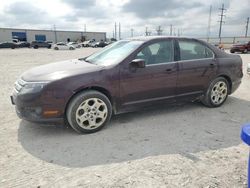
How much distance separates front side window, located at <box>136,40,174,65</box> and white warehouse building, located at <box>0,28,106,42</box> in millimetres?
67240

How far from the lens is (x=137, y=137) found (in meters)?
3.66

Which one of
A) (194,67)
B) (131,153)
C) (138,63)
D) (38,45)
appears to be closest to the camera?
(131,153)

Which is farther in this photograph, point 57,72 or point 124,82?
point 124,82

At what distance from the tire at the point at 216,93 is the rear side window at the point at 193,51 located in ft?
2.03

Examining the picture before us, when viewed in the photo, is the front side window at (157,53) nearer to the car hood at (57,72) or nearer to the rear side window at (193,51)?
the rear side window at (193,51)

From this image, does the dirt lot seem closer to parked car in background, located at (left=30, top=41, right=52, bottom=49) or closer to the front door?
the front door

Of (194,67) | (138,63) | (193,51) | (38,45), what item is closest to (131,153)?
(138,63)

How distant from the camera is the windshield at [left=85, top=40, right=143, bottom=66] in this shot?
4098 millimetres

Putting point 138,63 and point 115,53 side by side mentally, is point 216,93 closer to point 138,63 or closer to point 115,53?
point 138,63

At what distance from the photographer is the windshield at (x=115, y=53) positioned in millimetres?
4098

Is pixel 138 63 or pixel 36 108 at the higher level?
pixel 138 63

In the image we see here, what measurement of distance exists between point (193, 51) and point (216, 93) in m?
1.11

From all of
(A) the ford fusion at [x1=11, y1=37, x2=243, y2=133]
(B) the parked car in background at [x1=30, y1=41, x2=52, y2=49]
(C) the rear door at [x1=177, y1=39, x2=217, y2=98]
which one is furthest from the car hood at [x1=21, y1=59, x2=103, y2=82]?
(B) the parked car in background at [x1=30, y1=41, x2=52, y2=49]

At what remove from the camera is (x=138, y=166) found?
287 centimetres
